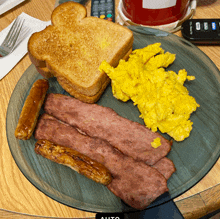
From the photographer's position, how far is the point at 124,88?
107cm

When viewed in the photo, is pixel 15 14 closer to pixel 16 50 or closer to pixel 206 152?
pixel 16 50

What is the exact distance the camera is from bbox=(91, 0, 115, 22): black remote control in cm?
152

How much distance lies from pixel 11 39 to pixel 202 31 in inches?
48.3

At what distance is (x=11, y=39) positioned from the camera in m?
1.46

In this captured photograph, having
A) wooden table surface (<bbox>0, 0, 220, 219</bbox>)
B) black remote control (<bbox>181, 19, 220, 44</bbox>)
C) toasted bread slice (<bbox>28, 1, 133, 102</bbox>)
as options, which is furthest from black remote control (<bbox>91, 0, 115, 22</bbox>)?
wooden table surface (<bbox>0, 0, 220, 219</bbox>)

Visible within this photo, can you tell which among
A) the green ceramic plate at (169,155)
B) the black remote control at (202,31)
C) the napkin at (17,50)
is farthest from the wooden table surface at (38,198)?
the napkin at (17,50)

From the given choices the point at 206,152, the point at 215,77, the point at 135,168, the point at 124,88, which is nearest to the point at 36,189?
the point at 135,168

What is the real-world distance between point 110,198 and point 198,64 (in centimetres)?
86

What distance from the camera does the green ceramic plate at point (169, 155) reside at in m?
0.90

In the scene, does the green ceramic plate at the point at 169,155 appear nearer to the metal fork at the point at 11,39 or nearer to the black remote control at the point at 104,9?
the metal fork at the point at 11,39

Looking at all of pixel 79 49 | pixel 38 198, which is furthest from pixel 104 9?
pixel 38 198

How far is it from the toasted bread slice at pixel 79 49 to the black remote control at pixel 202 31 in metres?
0.37

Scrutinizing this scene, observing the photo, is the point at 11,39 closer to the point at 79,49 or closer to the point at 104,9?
the point at 79,49

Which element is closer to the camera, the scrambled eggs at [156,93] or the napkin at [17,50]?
the scrambled eggs at [156,93]
